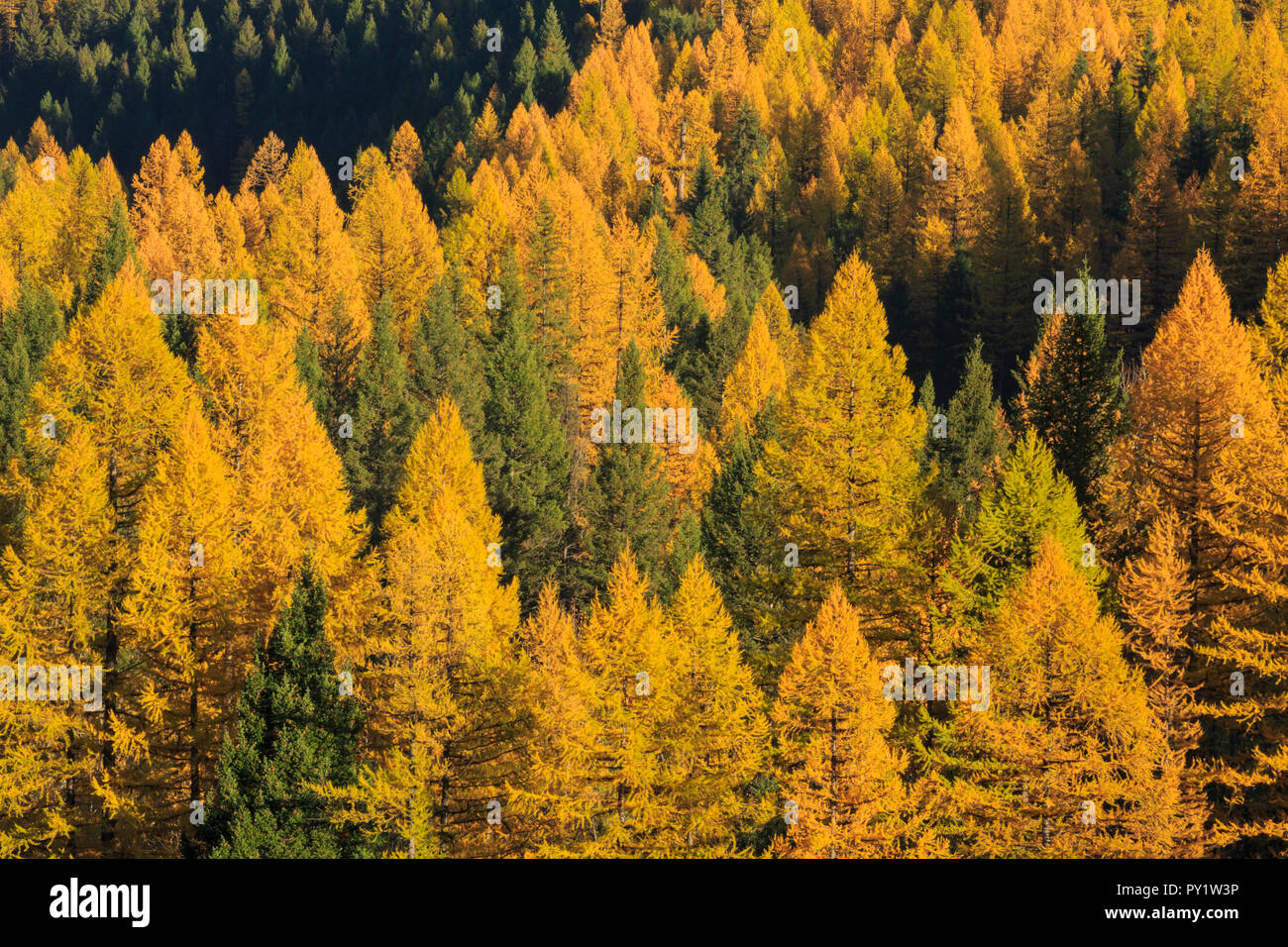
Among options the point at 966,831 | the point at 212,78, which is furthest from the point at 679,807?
the point at 212,78

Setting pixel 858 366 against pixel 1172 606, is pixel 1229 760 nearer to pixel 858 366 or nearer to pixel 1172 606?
pixel 1172 606

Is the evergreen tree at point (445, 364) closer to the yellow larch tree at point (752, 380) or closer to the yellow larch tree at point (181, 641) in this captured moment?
the yellow larch tree at point (752, 380)

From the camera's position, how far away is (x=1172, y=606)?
3425cm

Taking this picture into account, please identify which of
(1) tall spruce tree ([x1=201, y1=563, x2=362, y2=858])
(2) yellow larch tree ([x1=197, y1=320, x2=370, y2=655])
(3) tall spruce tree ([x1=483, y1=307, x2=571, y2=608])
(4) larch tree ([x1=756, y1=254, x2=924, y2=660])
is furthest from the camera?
(3) tall spruce tree ([x1=483, y1=307, x2=571, y2=608])

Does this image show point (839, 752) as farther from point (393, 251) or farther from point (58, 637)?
point (393, 251)

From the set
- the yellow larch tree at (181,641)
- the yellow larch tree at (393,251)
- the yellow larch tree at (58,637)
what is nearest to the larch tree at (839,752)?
the yellow larch tree at (181,641)

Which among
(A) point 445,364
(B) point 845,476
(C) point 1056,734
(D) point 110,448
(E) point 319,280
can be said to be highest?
(E) point 319,280

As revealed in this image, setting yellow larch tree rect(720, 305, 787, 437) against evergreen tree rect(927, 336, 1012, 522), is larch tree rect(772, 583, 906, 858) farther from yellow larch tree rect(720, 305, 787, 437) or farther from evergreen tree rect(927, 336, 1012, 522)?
yellow larch tree rect(720, 305, 787, 437)

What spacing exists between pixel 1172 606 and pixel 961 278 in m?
53.9

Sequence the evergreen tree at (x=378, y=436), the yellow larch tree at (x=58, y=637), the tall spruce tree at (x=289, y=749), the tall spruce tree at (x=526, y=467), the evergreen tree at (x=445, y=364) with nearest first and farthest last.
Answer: the tall spruce tree at (x=289, y=749) < the yellow larch tree at (x=58, y=637) < the tall spruce tree at (x=526, y=467) < the evergreen tree at (x=378, y=436) < the evergreen tree at (x=445, y=364)

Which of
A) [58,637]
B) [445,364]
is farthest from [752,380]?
[58,637]

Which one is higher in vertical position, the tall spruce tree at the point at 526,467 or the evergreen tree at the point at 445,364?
the evergreen tree at the point at 445,364

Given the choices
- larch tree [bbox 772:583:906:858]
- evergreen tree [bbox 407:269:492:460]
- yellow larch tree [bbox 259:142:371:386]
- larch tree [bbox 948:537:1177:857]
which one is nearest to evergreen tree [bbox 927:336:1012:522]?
larch tree [bbox 948:537:1177:857]

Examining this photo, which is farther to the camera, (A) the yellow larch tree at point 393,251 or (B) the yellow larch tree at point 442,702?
(A) the yellow larch tree at point 393,251
